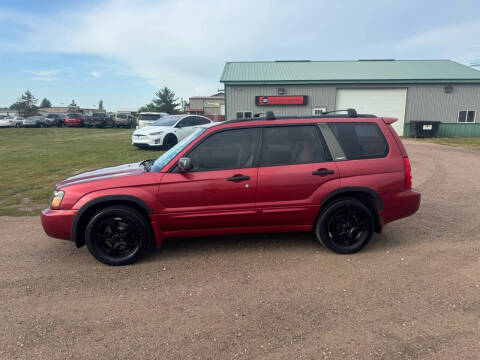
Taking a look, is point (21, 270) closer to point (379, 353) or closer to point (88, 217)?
point (88, 217)

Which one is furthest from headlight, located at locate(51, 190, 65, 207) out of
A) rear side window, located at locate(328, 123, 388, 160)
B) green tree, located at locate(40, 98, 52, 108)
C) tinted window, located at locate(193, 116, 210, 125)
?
green tree, located at locate(40, 98, 52, 108)

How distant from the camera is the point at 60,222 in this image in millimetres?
3693

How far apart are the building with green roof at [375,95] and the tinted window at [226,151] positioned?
1898 cm

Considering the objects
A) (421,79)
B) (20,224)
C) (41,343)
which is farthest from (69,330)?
(421,79)

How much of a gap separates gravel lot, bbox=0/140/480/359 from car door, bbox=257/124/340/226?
0.55 metres

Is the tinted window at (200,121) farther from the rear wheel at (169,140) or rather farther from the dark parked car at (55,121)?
the dark parked car at (55,121)

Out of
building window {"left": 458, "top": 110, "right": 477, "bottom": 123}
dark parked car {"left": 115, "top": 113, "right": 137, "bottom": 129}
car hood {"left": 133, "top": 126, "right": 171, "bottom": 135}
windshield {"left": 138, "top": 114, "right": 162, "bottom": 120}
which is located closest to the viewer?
car hood {"left": 133, "top": 126, "right": 171, "bottom": 135}

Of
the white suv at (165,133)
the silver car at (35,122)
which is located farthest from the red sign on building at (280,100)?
the silver car at (35,122)

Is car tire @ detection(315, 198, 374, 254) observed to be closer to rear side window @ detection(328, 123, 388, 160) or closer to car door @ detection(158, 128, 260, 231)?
rear side window @ detection(328, 123, 388, 160)

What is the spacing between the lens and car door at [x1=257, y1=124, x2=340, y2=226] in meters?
3.89

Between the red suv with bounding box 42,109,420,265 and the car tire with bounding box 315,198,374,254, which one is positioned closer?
the red suv with bounding box 42,109,420,265

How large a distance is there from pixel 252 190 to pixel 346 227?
1320 mm

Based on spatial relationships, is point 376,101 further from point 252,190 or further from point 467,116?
point 252,190

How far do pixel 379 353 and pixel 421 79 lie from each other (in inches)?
955
